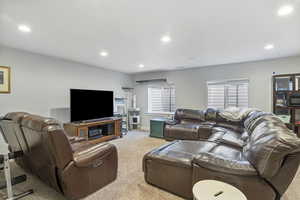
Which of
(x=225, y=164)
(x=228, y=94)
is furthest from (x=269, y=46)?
(x=225, y=164)

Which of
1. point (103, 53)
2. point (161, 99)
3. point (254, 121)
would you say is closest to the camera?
point (254, 121)

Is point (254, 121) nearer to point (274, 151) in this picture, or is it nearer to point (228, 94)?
point (274, 151)

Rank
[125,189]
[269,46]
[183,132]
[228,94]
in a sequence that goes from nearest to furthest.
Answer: [125,189] → [269,46] → [183,132] → [228,94]

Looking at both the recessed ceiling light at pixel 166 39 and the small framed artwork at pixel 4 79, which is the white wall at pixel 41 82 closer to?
the small framed artwork at pixel 4 79

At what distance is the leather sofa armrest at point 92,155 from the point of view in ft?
5.99

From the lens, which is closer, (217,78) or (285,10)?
(285,10)

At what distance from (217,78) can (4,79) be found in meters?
5.51

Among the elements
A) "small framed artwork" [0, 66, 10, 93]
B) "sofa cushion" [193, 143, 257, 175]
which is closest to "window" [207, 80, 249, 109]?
"sofa cushion" [193, 143, 257, 175]

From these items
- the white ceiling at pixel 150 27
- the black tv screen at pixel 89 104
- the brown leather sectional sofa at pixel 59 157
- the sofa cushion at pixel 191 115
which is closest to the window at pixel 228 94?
the sofa cushion at pixel 191 115

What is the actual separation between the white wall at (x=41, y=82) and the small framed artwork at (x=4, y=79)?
3.3 inches

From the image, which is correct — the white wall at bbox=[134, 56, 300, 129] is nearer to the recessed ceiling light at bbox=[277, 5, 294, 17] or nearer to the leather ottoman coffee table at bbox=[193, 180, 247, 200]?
the recessed ceiling light at bbox=[277, 5, 294, 17]

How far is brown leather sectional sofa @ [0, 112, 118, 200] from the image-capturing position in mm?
1654

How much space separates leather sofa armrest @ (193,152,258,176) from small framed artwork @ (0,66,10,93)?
3.92 m

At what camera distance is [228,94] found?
482cm
